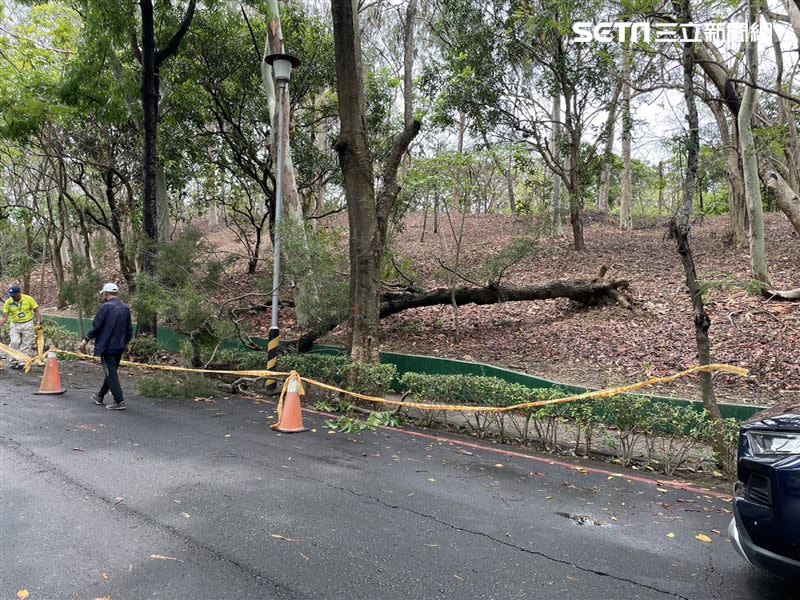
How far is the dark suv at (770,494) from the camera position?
277 centimetres

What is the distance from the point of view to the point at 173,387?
9.80 m

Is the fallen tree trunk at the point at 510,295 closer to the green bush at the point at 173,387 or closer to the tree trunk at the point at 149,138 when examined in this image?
the green bush at the point at 173,387

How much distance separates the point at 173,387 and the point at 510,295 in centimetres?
775

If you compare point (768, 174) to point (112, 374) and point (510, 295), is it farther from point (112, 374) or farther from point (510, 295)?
point (112, 374)

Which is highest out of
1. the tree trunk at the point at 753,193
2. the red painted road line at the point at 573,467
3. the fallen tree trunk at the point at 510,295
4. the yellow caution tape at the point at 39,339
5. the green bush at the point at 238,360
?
the tree trunk at the point at 753,193

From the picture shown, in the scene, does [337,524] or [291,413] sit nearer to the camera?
[337,524]

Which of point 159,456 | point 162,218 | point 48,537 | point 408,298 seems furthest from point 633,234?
point 48,537

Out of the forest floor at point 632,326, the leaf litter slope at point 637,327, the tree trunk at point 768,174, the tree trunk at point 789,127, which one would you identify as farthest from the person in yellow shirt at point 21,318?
the tree trunk at point 789,127

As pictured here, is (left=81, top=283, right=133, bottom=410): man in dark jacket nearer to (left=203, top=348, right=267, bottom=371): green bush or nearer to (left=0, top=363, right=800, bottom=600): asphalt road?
(left=0, top=363, right=800, bottom=600): asphalt road

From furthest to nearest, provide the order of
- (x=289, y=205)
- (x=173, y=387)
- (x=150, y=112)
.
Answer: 1. (x=289, y=205)
2. (x=150, y=112)
3. (x=173, y=387)

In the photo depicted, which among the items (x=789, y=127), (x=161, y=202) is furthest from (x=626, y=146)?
(x=161, y=202)

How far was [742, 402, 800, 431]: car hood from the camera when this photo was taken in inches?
119

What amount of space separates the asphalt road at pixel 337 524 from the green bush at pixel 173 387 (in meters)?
2.73

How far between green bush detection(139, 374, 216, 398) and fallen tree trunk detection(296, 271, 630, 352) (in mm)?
2667
